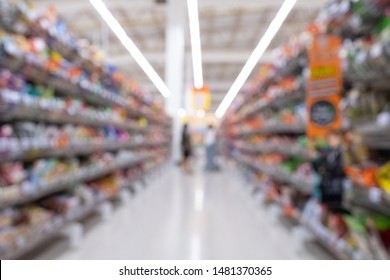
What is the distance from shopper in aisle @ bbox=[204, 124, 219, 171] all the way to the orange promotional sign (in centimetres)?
764

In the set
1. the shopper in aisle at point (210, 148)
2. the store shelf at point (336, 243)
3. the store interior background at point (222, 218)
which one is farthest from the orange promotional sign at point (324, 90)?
the shopper in aisle at point (210, 148)

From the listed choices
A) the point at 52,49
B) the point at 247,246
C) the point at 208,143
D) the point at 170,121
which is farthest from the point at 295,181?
the point at 170,121

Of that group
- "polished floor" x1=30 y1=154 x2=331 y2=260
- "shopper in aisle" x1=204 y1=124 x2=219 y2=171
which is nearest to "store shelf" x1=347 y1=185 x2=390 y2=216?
"polished floor" x1=30 y1=154 x2=331 y2=260

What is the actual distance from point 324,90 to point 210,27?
2071mm

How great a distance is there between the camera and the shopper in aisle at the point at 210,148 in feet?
32.5

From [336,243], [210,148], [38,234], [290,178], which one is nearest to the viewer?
[336,243]

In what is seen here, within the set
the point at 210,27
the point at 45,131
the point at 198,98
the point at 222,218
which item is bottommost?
the point at 222,218

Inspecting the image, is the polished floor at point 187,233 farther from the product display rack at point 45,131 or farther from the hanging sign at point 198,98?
the hanging sign at point 198,98

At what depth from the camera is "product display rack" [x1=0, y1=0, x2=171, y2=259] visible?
2.20m

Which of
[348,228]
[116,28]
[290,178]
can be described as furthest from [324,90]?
[290,178]

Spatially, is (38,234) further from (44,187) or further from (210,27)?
(210,27)

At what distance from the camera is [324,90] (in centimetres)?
214

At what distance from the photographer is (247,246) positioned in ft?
9.59

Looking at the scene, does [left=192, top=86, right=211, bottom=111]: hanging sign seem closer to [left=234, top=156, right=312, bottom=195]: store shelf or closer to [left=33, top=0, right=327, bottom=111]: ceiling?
Answer: [left=33, top=0, right=327, bottom=111]: ceiling
